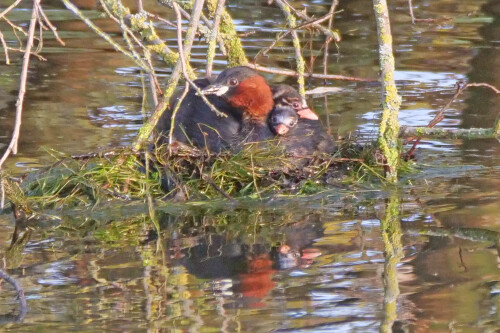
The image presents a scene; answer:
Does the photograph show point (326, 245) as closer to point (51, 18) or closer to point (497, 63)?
point (497, 63)

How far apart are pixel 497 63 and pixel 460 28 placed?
8.42 feet

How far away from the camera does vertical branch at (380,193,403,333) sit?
4.48 metres

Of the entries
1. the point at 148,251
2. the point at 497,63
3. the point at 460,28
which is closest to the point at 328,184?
the point at 148,251

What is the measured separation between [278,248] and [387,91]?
63.5 inches

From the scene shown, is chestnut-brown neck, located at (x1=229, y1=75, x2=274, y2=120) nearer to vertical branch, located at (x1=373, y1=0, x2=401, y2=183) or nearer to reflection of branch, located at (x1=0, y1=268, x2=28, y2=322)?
vertical branch, located at (x1=373, y1=0, x2=401, y2=183)

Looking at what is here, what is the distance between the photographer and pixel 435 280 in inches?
193

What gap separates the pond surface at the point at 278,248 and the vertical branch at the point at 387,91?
0.29 meters

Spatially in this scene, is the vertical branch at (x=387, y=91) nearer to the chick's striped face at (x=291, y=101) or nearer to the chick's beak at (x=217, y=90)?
the chick's striped face at (x=291, y=101)

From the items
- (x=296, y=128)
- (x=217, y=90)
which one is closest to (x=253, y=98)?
(x=217, y=90)

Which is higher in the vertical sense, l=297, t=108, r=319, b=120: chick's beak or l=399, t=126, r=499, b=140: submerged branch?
l=297, t=108, r=319, b=120: chick's beak

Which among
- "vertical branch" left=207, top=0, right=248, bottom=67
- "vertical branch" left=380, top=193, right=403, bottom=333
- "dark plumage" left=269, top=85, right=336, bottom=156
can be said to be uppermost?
"vertical branch" left=207, top=0, right=248, bottom=67

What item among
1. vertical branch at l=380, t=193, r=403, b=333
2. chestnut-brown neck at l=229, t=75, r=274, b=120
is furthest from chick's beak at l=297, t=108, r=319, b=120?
vertical branch at l=380, t=193, r=403, b=333

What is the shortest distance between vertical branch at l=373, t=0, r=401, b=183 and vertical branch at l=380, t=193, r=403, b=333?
324 millimetres

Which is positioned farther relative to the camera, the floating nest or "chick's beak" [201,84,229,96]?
"chick's beak" [201,84,229,96]
